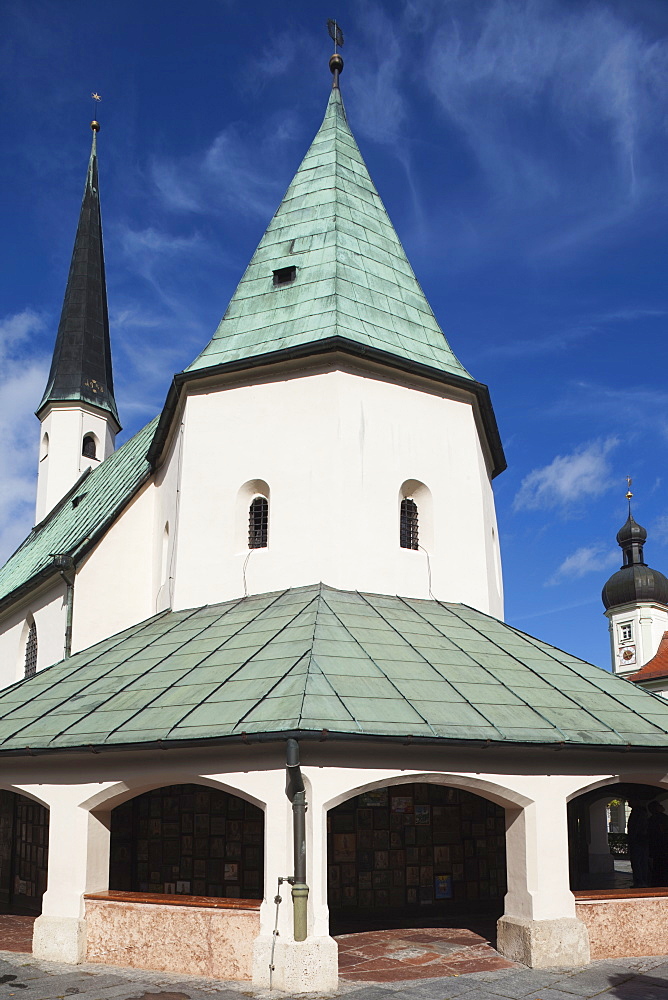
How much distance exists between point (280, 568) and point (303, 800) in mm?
5317

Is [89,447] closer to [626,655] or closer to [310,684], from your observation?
[310,684]

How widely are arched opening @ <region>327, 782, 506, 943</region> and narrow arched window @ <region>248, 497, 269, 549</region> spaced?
432 cm

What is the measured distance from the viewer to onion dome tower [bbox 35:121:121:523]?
2731cm

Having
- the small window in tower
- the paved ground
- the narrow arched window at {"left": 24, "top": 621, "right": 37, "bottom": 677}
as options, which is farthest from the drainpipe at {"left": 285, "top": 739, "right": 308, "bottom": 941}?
the narrow arched window at {"left": 24, "top": 621, "right": 37, "bottom": 677}

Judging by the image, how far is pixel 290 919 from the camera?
9.62 m

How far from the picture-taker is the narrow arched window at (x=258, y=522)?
→ 15.3 m

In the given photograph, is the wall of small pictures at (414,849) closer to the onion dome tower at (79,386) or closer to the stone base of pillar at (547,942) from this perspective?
the stone base of pillar at (547,942)

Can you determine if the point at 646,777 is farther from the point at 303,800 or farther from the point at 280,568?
the point at 280,568

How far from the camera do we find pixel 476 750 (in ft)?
35.1

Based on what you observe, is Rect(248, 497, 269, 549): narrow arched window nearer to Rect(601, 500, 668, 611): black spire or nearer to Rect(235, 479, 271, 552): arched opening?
Rect(235, 479, 271, 552): arched opening

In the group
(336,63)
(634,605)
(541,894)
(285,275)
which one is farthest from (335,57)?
(634,605)

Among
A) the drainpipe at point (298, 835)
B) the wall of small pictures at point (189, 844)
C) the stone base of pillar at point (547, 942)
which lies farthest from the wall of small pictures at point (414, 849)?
the drainpipe at point (298, 835)

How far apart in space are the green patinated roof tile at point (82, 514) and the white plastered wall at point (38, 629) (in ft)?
1.42

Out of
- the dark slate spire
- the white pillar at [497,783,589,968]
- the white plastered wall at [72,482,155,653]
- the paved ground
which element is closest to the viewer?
the paved ground
